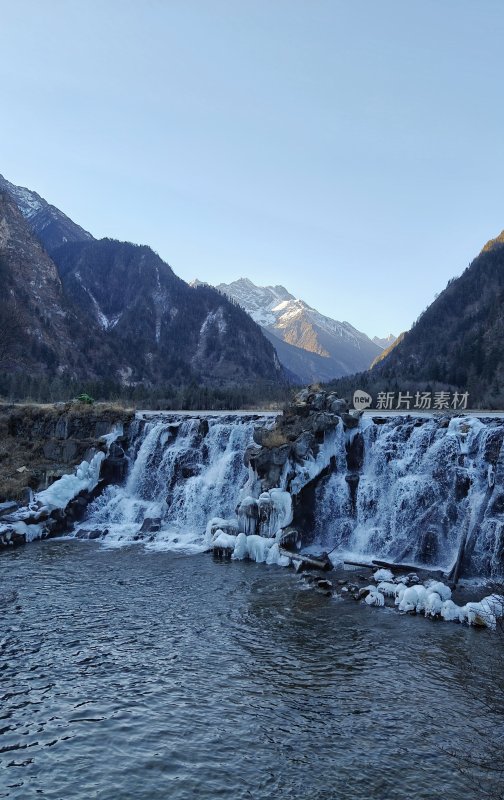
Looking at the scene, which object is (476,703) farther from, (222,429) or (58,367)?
(58,367)

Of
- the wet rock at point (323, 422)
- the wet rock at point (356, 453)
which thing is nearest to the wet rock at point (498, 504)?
the wet rock at point (356, 453)

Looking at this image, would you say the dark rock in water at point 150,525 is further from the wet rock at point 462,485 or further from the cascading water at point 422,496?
the wet rock at point 462,485

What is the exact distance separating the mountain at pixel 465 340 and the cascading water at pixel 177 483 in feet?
158

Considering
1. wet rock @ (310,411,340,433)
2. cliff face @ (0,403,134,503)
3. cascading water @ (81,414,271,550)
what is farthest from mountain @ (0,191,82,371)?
wet rock @ (310,411,340,433)

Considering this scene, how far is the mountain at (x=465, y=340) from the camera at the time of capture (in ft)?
363

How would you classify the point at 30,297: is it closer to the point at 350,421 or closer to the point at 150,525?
the point at 150,525

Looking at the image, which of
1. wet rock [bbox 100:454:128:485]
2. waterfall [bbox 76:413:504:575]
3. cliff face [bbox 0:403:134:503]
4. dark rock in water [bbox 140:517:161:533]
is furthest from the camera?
wet rock [bbox 100:454:128:485]

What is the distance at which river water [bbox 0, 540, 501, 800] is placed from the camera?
43.4 feet

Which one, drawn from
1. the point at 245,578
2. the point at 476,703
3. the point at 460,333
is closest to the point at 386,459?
the point at 245,578

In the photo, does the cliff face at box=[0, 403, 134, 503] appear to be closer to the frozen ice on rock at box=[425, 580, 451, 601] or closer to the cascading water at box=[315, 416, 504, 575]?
the cascading water at box=[315, 416, 504, 575]

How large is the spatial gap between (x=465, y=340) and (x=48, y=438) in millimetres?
110159

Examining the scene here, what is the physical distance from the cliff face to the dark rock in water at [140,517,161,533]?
339 inches

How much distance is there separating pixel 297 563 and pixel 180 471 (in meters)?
15.0

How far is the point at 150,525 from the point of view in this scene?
38781mm
